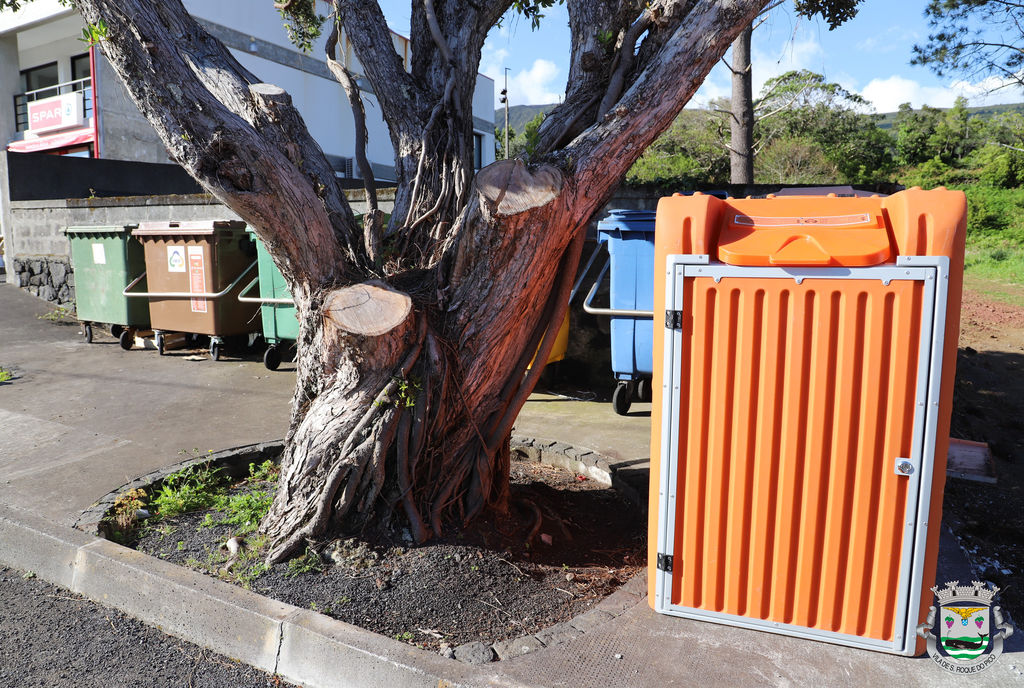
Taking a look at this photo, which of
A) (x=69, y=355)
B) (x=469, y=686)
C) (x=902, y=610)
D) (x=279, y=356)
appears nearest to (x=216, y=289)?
(x=279, y=356)

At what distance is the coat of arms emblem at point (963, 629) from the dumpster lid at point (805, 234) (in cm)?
129

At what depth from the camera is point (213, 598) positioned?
10.1ft

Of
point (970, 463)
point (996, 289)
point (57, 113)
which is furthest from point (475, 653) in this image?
point (57, 113)

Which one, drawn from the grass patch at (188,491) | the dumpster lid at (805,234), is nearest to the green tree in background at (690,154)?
the grass patch at (188,491)

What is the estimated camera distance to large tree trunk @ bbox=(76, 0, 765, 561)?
Result: 323 cm

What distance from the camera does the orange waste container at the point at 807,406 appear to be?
255 cm

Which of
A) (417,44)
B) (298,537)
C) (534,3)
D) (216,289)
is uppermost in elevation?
(534,3)

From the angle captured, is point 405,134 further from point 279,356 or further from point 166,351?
point 166,351

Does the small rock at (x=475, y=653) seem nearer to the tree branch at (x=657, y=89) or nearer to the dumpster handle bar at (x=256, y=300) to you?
the tree branch at (x=657, y=89)

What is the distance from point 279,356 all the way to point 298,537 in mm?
5177

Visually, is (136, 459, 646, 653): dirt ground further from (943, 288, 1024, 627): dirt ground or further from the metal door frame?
(943, 288, 1024, 627): dirt ground

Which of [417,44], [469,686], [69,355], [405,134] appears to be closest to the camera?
[469,686]

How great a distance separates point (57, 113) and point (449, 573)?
21960 mm

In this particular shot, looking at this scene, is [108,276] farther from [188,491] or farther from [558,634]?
[558,634]
